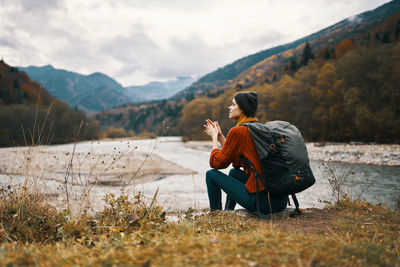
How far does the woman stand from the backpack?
0.31 ft

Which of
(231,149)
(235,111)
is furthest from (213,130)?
(231,149)

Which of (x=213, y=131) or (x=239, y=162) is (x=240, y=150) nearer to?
(x=239, y=162)

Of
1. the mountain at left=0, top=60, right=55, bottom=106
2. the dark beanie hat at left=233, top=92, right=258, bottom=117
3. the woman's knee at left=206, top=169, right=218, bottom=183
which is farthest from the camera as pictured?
the mountain at left=0, top=60, right=55, bottom=106

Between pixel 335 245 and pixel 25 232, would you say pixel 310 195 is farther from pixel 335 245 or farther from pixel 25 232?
pixel 25 232

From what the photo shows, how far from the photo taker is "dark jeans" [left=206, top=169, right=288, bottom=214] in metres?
3.18

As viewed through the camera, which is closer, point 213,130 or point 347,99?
point 213,130

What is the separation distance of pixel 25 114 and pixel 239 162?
5115 centimetres

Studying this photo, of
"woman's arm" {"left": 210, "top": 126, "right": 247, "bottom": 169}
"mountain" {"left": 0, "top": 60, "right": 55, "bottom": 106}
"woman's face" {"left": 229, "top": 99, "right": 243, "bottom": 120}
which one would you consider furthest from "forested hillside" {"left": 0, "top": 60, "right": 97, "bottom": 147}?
"woman's arm" {"left": 210, "top": 126, "right": 247, "bottom": 169}

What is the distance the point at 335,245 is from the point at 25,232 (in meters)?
3.03

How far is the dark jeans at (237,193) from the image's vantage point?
3176 mm

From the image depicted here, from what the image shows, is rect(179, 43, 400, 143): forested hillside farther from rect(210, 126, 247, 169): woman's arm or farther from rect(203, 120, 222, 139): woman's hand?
rect(210, 126, 247, 169): woman's arm

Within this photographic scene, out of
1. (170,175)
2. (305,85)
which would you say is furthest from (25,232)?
(305,85)

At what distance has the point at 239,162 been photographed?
126 inches

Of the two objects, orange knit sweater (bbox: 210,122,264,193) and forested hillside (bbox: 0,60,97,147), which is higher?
forested hillside (bbox: 0,60,97,147)
